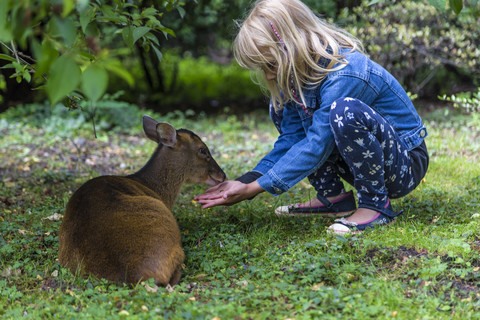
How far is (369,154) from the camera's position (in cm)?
381

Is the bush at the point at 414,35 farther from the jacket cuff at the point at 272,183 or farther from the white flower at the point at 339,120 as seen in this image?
the jacket cuff at the point at 272,183

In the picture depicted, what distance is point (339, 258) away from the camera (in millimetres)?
3395

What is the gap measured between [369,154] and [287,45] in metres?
0.95

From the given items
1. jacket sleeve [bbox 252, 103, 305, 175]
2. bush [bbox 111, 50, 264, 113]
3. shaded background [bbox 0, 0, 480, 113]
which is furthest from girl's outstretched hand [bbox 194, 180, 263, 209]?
bush [bbox 111, 50, 264, 113]

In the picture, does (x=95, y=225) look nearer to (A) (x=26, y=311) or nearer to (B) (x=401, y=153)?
(A) (x=26, y=311)

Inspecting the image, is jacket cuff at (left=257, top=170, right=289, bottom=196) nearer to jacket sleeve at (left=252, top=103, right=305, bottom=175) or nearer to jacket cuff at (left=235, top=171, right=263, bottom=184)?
jacket cuff at (left=235, top=171, right=263, bottom=184)

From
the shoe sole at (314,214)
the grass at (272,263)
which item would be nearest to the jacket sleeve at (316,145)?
the grass at (272,263)

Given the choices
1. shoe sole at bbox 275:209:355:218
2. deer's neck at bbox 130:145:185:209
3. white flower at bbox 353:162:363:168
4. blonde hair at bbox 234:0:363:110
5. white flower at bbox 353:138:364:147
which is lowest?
shoe sole at bbox 275:209:355:218

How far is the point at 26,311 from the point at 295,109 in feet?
8.14

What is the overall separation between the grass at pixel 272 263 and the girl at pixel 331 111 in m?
0.33

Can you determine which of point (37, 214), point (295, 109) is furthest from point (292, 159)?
point (37, 214)

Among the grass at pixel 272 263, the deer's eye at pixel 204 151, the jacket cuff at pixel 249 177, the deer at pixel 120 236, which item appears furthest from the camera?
the deer's eye at pixel 204 151

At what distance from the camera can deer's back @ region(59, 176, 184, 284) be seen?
10.4 ft

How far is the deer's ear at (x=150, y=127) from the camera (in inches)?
178
